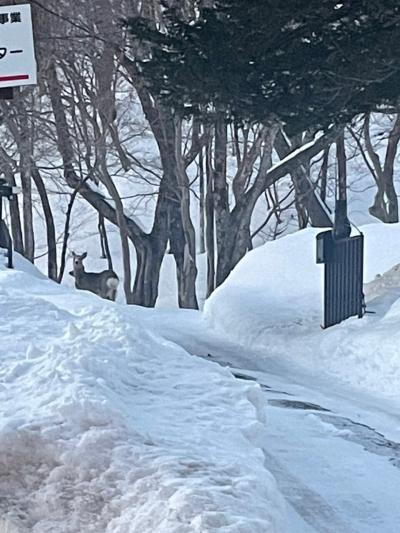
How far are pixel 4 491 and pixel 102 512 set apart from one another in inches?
22.6

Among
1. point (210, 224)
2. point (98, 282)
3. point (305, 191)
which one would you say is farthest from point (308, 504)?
point (210, 224)

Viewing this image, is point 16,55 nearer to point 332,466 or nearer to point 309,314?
point 332,466

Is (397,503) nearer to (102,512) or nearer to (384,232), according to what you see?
(102,512)

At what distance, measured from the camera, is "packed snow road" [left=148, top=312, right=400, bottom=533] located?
4.72 m

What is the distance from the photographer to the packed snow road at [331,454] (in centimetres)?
472

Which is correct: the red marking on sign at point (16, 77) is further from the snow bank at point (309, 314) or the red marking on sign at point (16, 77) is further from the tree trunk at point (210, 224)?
the tree trunk at point (210, 224)

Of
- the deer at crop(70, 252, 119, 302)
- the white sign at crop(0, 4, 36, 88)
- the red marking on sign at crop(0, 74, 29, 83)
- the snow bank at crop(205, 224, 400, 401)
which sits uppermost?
the white sign at crop(0, 4, 36, 88)

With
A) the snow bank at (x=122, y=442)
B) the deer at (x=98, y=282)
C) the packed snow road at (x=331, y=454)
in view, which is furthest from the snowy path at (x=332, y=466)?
Result: the deer at (x=98, y=282)

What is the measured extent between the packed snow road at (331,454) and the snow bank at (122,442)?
18.6 inches

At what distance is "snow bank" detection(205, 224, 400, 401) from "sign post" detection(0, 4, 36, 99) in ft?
14.4

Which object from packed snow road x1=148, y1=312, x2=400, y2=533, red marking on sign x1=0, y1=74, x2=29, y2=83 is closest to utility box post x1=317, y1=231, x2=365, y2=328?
packed snow road x1=148, y1=312, x2=400, y2=533

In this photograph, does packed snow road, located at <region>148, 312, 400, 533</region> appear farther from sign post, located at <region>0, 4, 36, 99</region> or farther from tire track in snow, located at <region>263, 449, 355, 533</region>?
sign post, located at <region>0, 4, 36, 99</region>

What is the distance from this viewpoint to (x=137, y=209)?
32594 mm

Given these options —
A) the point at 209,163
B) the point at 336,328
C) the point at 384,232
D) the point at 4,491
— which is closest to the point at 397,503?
the point at 4,491
